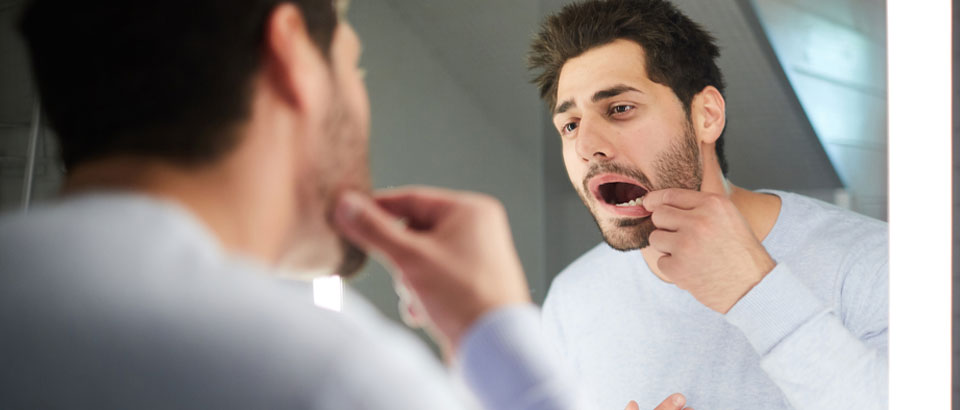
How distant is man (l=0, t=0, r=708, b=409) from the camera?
2.39ft

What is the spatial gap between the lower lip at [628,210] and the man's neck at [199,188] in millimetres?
833

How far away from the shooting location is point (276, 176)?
941mm

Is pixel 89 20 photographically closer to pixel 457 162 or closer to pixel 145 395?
pixel 145 395

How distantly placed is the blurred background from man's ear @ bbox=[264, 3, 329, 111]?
0.90 feet

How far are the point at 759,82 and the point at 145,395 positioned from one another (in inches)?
53.5

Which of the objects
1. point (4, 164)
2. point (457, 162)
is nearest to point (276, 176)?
point (457, 162)

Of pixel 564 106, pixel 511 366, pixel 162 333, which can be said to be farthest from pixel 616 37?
pixel 162 333

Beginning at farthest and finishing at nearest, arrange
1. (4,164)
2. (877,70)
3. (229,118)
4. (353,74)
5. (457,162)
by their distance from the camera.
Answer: (877,70) → (457,162) → (4,164) → (353,74) → (229,118)

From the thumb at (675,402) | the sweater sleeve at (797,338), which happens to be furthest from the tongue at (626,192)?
the thumb at (675,402)

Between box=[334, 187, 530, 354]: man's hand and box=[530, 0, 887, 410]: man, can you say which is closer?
box=[334, 187, 530, 354]: man's hand

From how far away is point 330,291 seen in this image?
1201 millimetres

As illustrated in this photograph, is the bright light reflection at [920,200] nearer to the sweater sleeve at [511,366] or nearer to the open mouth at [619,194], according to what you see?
the open mouth at [619,194]

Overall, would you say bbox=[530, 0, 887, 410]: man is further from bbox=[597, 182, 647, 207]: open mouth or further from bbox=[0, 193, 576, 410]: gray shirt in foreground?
bbox=[0, 193, 576, 410]: gray shirt in foreground

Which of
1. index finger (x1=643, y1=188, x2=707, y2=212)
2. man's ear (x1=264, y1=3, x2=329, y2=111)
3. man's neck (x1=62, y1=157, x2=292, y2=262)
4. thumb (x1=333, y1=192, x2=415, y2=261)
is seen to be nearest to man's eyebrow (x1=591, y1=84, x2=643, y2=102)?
index finger (x1=643, y1=188, x2=707, y2=212)
